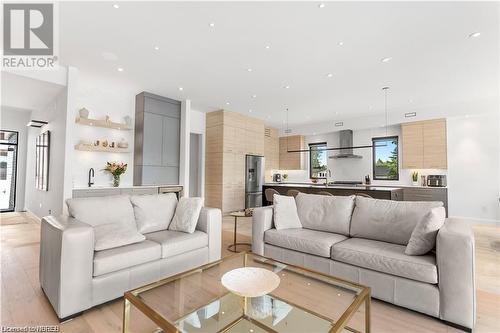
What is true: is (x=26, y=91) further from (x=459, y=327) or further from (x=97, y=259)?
(x=459, y=327)

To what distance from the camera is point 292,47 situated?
136 inches

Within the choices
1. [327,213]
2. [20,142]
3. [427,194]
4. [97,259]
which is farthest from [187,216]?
[20,142]

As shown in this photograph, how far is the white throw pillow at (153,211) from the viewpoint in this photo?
2.83m

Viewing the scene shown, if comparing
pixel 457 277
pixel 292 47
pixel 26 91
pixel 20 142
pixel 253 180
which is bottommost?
pixel 457 277

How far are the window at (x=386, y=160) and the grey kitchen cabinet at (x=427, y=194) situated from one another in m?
0.86

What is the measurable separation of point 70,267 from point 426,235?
298cm

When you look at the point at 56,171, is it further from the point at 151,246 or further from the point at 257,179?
the point at 257,179

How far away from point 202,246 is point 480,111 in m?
7.08

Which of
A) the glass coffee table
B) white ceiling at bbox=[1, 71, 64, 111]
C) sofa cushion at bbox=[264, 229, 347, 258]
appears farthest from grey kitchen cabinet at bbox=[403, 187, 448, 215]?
white ceiling at bbox=[1, 71, 64, 111]

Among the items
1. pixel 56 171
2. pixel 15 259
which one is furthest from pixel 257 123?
pixel 15 259

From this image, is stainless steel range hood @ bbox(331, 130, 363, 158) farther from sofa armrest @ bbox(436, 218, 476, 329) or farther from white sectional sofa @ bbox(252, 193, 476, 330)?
sofa armrest @ bbox(436, 218, 476, 329)

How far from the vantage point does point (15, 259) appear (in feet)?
10.4

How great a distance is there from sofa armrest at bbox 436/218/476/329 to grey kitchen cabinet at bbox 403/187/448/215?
4771 mm

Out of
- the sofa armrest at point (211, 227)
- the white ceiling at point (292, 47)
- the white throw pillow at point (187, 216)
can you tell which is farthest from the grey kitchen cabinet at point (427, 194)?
the white throw pillow at point (187, 216)
